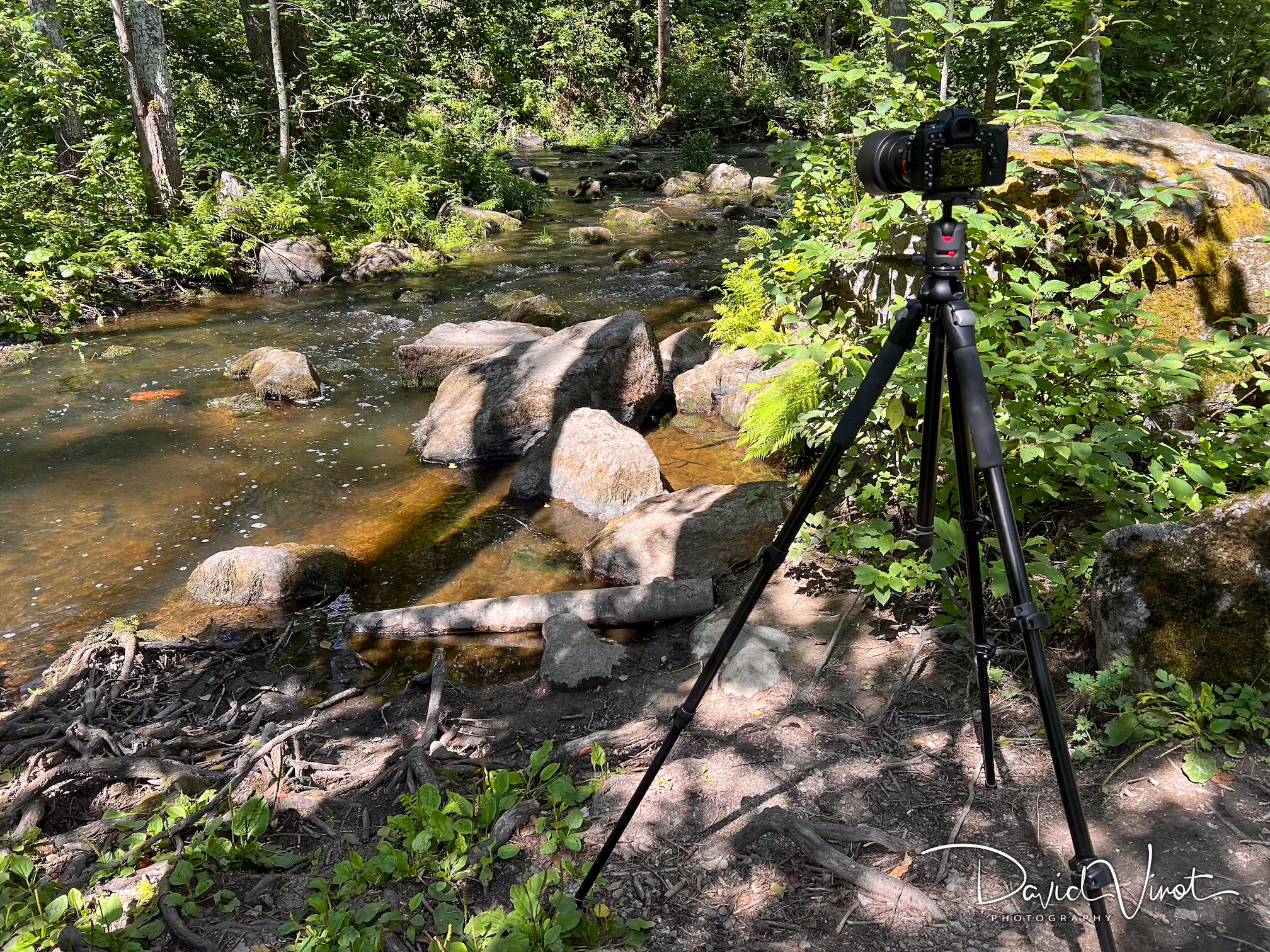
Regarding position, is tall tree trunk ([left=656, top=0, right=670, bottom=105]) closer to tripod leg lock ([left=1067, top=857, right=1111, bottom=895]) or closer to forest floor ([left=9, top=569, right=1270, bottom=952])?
forest floor ([left=9, top=569, right=1270, bottom=952])

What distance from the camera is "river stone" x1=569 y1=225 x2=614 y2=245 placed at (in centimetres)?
1426

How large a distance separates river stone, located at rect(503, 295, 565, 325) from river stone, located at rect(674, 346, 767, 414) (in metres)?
3.05

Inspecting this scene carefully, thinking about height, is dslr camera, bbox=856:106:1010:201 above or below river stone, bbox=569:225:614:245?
above

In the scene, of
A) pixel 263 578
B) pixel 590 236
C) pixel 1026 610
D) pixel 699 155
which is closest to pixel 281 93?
pixel 590 236

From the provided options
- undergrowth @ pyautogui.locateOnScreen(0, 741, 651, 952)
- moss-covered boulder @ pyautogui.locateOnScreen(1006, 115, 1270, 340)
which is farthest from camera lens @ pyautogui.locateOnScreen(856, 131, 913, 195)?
moss-covered boulder @ pyautogui.locateOnScreen(1006, 115, 1270, 340)

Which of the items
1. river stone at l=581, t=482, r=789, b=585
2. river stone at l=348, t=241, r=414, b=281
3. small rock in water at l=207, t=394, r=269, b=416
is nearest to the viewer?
river stone at l=581, t=482, r=789, b=585

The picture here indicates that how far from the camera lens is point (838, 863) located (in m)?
2.07

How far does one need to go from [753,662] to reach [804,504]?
5.00 feet

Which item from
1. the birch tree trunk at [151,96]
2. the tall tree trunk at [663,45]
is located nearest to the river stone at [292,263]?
the birch tree trunk at [151,96]

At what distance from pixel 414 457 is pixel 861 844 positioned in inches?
213

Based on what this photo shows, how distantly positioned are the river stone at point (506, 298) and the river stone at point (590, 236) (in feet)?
11.7

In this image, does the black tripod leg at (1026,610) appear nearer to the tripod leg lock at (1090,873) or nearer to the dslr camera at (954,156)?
the tripod leg lock at (1090,873)

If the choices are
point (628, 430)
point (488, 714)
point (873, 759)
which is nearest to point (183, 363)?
point (628, 430)

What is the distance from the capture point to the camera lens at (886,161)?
1730 millimetres
